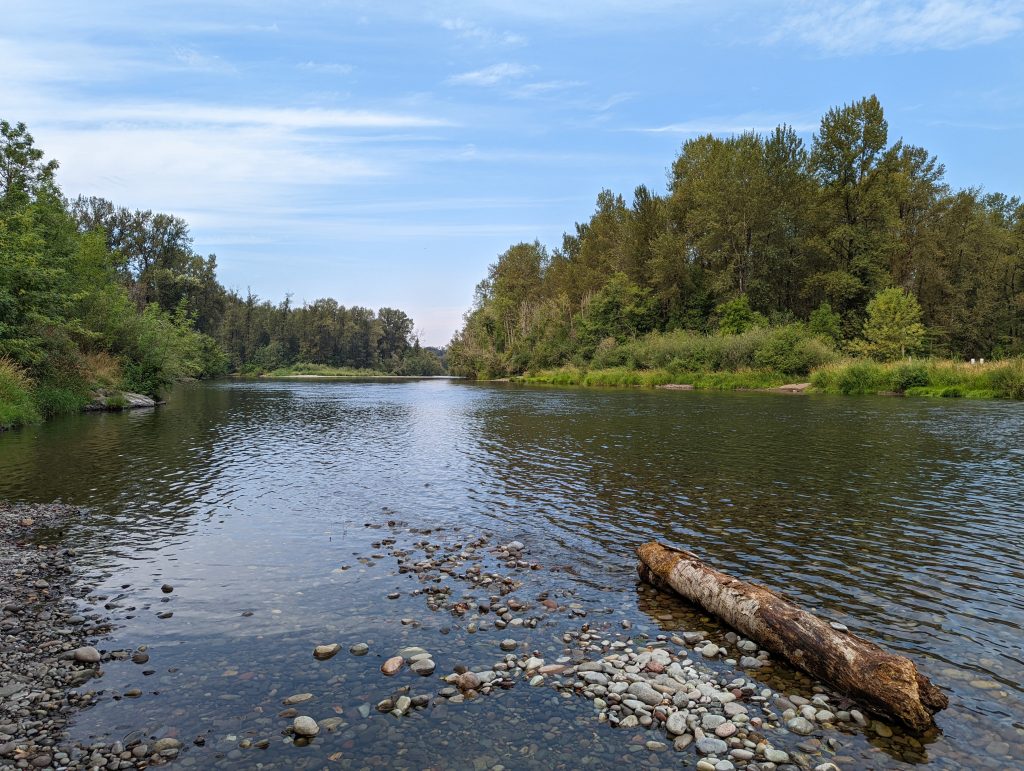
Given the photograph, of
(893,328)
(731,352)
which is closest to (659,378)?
(731,352)

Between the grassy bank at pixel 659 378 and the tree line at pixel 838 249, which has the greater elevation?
the tree line at pixel 838 249

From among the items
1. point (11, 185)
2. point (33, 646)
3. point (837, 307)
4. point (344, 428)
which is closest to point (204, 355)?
point (11, 185)

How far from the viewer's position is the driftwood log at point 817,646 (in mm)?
5891

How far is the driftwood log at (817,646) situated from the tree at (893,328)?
197 ft

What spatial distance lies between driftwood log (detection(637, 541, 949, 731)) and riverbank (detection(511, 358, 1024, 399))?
46777mm

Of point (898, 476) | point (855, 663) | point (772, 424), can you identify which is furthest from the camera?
point (772, 424)

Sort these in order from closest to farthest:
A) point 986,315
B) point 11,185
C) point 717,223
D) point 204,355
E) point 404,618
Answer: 1. point 404,618
2. point 11,185
3. point 986,315
4. point 717,223
5. point 204,355

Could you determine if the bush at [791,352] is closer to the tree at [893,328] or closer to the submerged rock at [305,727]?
the tree at [893,328]

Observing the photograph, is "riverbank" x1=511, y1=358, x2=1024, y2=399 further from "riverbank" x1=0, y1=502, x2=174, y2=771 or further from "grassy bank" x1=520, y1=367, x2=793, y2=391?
"riverbank" x1=0, y1=502, x2=174, y2=771

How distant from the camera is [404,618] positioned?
832cm

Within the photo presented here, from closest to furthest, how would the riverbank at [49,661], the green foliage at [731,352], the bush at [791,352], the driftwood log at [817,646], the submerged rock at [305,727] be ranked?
the riverbank at [49,661] → the submerged rock at [305,727] → the driftwood log at [817,646] → the bush at [791,352] → the green foliage at [731,352]

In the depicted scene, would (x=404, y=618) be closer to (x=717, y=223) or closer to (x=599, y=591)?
(x=599, y=591)

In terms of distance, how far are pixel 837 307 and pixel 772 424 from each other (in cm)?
5104

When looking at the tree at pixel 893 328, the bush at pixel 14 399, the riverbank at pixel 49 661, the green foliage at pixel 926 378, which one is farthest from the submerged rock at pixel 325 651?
the tree at pixel 893 328
